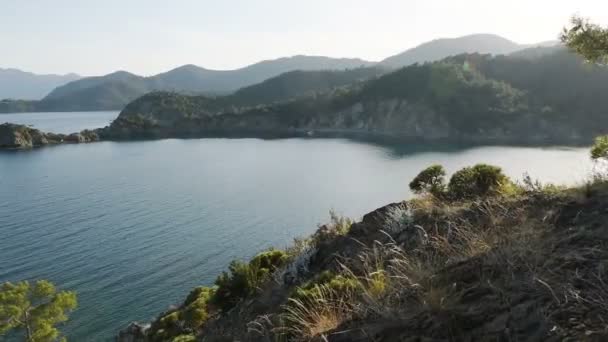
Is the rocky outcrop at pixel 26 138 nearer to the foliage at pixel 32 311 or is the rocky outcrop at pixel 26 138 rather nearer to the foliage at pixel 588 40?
the foliage at pixel 32 311

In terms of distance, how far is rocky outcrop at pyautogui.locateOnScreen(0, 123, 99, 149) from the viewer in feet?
468

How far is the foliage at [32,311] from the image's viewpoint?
18.9 metres

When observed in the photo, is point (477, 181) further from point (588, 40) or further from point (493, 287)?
point (493, 287)

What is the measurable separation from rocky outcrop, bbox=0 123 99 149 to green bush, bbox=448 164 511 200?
160 metres

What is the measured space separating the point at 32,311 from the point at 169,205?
38975mm

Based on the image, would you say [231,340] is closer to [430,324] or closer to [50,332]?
[430,324]

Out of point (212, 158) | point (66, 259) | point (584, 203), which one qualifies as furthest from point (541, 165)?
point (584, 203)

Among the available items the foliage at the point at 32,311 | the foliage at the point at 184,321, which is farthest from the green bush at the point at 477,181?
the foliage at the point at 32,311

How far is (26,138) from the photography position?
147m

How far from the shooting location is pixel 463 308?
495cm

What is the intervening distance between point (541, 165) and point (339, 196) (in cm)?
4554

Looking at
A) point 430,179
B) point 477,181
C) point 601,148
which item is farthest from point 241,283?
point 601,148

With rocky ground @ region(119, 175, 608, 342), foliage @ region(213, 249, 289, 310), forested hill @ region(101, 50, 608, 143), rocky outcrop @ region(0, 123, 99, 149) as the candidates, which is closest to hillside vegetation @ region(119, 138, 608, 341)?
rocky ground @ region(119, 175, 608, 342)

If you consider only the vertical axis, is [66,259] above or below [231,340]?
below
